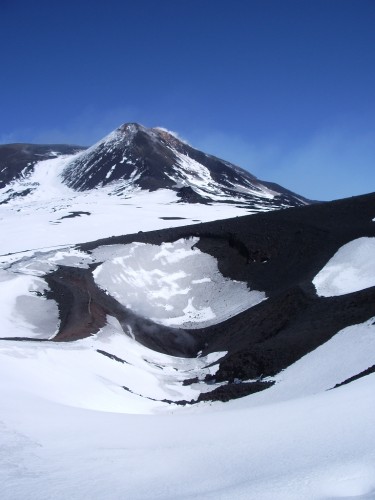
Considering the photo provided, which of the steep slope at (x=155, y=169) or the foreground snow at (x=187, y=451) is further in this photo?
the steep slope at (x=155, y=169)

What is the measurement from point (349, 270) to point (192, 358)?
13297mm

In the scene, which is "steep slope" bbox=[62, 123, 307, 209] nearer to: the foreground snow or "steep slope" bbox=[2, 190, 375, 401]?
"steep slope" bbox=[2, 190, 375, 401]

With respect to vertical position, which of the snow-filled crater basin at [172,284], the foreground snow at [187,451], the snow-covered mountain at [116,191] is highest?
the snow-covered mountain at [116,191]

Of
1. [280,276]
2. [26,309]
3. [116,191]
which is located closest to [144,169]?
[116,191]

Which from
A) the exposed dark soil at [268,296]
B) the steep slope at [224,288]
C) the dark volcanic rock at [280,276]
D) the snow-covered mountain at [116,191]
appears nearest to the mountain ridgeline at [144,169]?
the snow-covered mountain at [116,191]

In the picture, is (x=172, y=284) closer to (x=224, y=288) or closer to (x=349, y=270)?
(x=224, y=288)

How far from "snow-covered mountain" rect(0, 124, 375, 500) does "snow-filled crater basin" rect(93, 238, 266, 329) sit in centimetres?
17

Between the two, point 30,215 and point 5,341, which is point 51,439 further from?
point 30,215

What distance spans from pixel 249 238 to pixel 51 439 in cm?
3901

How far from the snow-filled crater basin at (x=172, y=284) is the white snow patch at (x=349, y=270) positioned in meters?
5.60

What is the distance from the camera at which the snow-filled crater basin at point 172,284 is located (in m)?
38.2

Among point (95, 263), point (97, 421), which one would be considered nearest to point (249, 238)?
point (95, 263)

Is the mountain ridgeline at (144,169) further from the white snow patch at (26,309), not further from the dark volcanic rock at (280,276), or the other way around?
the white snow patch at (26,309)

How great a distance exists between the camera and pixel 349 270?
1374 inches
